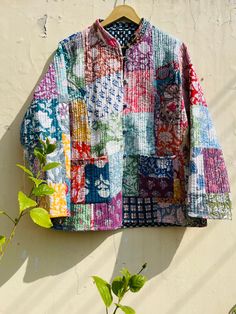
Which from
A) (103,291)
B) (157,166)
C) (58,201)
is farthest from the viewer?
(157,166)

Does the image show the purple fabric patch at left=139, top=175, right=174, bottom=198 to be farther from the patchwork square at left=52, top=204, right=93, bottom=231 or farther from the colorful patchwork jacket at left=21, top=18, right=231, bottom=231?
the patchwork square at left=52, top=204, right=93, bottom=231

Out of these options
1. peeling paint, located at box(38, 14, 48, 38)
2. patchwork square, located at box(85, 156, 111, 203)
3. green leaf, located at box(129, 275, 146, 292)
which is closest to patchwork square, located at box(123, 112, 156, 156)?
patchwork square, located at box(85, 156, 111, 203)

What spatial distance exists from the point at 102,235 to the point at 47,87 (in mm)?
562

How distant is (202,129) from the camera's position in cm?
156

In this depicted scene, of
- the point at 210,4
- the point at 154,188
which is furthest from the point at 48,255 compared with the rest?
the point at 210,4

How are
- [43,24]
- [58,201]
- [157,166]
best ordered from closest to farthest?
[58,201], [157,166], [43,24]

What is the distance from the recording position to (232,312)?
1.61m

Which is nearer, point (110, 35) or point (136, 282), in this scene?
point (136, 282)

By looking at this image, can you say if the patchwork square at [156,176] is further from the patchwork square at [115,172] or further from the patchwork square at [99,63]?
the patchwork square at [99,63]

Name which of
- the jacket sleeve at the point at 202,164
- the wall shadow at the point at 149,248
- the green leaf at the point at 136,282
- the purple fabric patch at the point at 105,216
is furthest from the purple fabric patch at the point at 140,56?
the green leaf at the point at 136,282

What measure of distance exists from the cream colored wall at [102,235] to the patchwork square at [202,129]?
0.50 feet

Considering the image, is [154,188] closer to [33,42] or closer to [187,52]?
[187,52]

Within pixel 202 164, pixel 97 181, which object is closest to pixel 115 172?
pixel 97 181

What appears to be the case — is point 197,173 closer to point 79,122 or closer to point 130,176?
point 130,176
